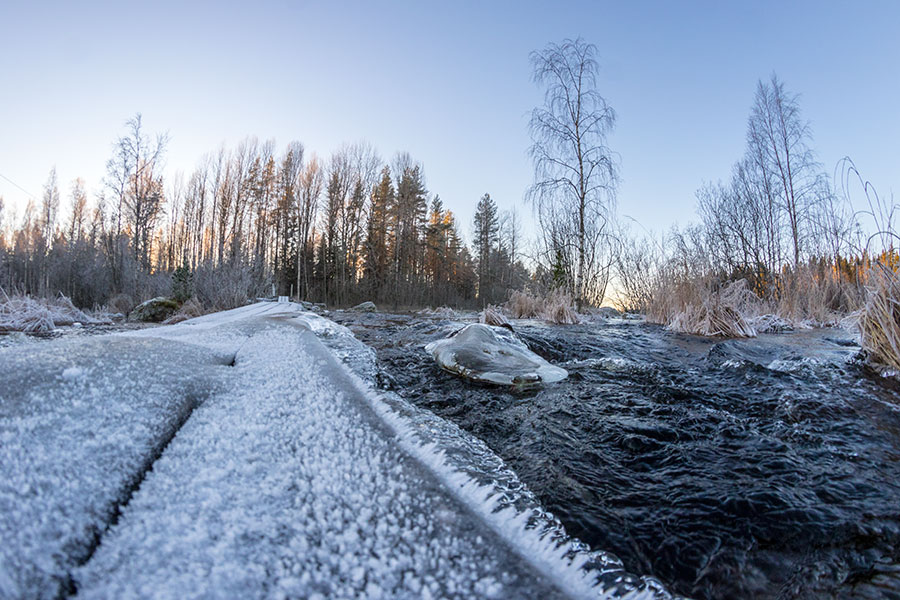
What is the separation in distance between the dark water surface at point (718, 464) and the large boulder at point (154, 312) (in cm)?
711

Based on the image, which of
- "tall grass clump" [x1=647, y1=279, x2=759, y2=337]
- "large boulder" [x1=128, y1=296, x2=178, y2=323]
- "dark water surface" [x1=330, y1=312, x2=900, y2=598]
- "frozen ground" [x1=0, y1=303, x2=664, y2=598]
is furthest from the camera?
"large boulder" [x1=128, y1=296, x2=178, y2=323]

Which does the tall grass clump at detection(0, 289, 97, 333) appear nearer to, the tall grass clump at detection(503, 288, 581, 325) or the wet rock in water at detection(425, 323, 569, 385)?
the wet rock in water at detection(425, 323, 569, 385)

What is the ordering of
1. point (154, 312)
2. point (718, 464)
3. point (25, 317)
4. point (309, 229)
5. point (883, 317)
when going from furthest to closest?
point (309, 229), point (154, 312), point (25, 317), point (883, 317), point (718, 464)

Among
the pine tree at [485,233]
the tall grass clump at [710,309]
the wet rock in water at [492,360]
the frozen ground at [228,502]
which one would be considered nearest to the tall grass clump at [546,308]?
the tall grass clump at [710,309]

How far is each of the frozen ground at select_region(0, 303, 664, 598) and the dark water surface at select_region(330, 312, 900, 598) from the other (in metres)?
0.27

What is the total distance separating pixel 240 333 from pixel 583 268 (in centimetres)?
926

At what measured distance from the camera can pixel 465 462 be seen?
1002mm

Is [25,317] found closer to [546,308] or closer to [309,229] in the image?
[546,308]

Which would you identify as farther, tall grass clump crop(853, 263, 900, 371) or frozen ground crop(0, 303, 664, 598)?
tall grass clump crop(853, 263, 900, 371)

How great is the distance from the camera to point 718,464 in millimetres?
1213

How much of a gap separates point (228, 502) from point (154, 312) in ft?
28.1

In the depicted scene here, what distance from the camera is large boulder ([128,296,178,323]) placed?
6.99 meters

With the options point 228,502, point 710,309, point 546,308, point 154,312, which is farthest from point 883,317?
point 154,312

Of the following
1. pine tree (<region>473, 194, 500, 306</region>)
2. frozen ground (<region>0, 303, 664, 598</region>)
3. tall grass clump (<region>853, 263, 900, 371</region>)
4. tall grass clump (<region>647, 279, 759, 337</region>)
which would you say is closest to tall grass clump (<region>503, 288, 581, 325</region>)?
tall grass clump (<region>647, 279, 759, 337</region>)
